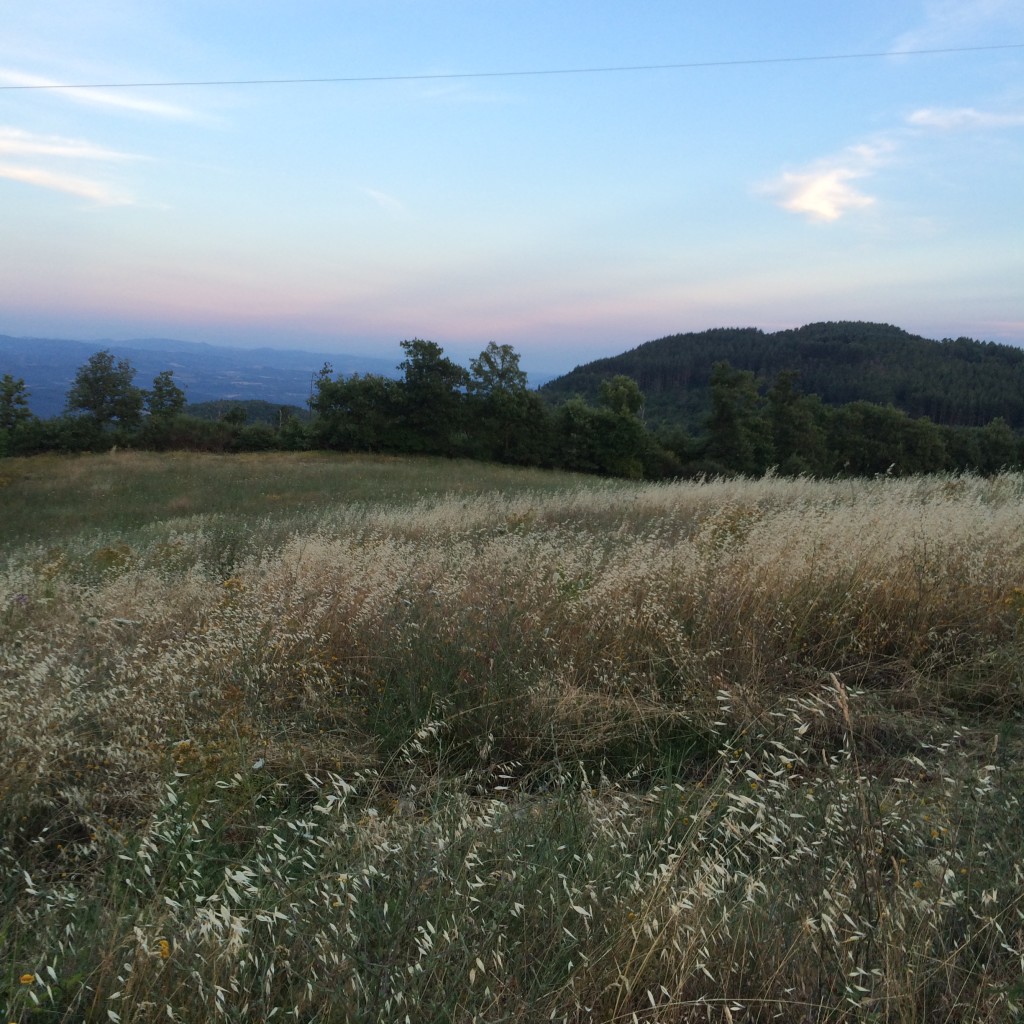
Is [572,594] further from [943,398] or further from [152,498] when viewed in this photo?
[943,398]

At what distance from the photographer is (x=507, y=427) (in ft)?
165

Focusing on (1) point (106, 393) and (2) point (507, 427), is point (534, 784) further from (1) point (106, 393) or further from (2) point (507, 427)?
(1) point (106, 393)

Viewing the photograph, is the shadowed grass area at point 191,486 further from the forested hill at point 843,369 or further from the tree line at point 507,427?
the forested hill at point 843,369

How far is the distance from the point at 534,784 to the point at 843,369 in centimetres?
10669

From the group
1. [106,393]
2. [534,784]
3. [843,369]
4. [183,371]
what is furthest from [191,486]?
[183,371]

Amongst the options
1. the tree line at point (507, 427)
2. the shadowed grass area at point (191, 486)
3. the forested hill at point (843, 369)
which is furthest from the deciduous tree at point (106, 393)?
the forested hill at point (843, 369)

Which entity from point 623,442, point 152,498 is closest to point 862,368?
point 623,442

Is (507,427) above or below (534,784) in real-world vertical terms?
above

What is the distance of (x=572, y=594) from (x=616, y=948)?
2788 millimetres

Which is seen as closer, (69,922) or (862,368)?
(69,922)

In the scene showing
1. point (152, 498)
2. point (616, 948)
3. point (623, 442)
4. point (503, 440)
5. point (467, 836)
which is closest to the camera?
point (616, 948)

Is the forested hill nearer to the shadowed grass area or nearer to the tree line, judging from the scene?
the tree line

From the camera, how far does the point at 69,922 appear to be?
5.91ft

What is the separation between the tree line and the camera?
46906mm
